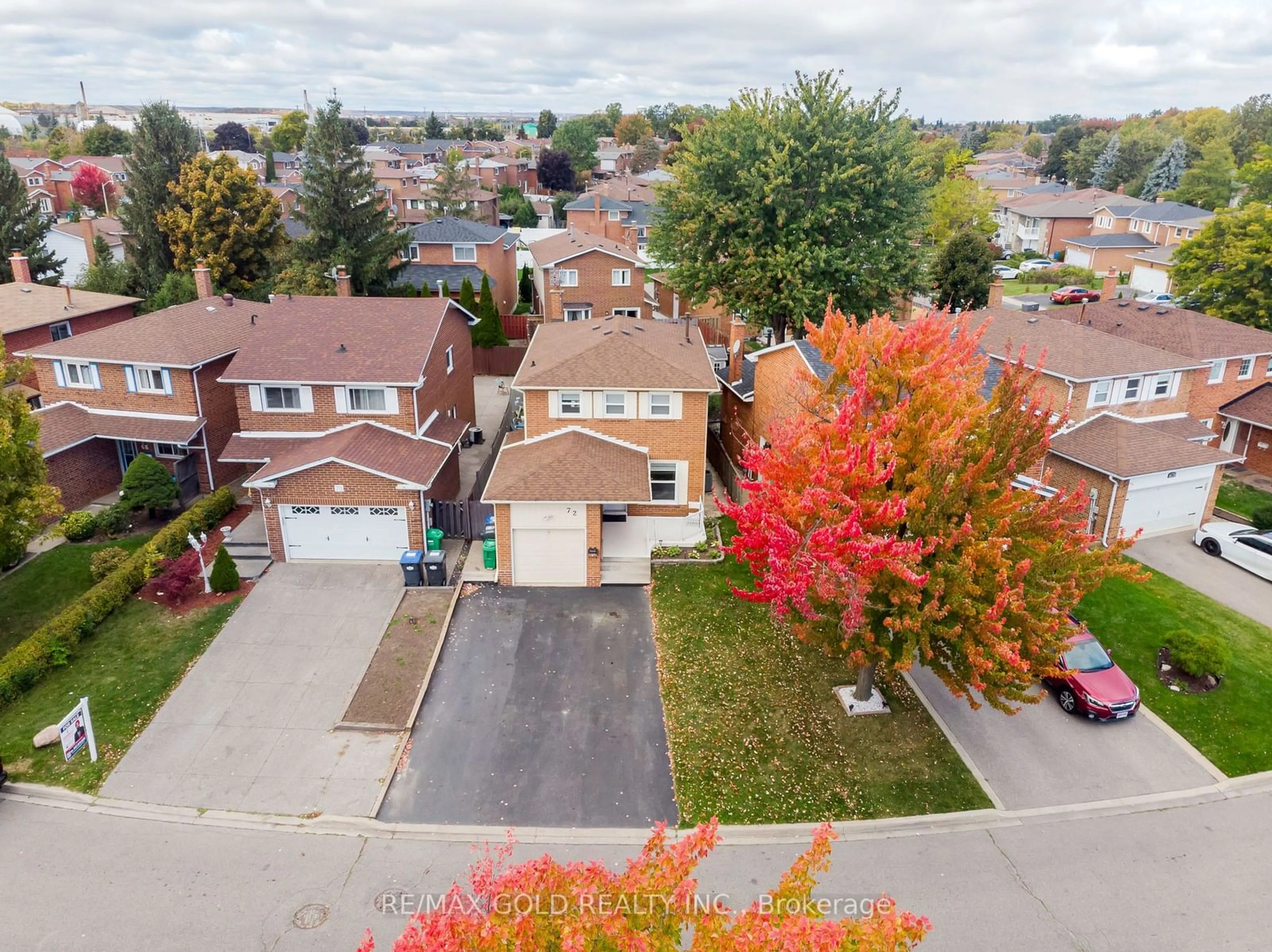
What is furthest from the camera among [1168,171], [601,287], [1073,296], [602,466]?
[1168,171]

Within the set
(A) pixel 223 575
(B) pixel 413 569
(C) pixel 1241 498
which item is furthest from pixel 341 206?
(C) pixel 1241 498

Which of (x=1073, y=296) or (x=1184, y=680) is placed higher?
(x=1073, y=296)

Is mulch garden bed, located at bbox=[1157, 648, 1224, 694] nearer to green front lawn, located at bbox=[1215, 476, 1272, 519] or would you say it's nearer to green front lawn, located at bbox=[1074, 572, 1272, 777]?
green front lawn, located at bbox=[1074, 572, 1272, 777]

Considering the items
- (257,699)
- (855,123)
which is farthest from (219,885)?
(855,123)

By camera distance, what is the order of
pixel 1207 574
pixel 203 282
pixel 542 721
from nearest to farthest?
pixel 542 721 < pixel 1207 574 < pixel 203 282

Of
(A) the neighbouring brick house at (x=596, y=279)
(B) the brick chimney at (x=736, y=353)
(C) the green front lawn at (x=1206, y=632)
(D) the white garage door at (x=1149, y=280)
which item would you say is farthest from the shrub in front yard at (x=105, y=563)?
(D) the white garage door at (x=1149, y=280)

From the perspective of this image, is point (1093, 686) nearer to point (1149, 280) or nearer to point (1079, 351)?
point (1079, 351)

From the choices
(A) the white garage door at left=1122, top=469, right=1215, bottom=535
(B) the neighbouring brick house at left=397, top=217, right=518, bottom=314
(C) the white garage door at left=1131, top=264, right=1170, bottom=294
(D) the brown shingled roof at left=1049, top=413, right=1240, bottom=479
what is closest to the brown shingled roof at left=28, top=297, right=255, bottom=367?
(B) the neighbouring brick house at left=397, top=217, right=518, bottom=314
